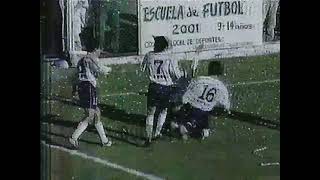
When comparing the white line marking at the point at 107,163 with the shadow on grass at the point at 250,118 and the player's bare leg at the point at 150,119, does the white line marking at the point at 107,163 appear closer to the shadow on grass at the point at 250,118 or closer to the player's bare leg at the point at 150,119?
the player's bare leg at the point at 150,119

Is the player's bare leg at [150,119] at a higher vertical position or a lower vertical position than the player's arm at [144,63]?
lower

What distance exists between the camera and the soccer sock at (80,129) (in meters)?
1.26

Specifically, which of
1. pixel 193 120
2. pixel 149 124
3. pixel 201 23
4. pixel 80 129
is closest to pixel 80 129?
pixel 80 129

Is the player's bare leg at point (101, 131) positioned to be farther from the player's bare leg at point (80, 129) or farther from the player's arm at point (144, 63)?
the player's arm at point (144, 63)

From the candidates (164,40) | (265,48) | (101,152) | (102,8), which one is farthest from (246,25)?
(101,152)

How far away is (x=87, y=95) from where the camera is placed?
1270 millimetres

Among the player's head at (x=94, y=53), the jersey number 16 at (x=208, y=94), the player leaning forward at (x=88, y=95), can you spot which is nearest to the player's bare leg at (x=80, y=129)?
the player leaning forward at (x=88, y=95)

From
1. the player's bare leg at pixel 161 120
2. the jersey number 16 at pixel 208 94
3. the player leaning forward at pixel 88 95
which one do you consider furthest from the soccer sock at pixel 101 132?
the jersey number 16 at pixel 208 94

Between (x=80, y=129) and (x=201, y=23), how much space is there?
0.37 meters

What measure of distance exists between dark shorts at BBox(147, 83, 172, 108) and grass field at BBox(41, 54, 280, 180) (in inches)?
0.6

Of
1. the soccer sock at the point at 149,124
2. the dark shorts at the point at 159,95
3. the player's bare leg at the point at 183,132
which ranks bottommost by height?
the player's bare leg at the point at 183,132
